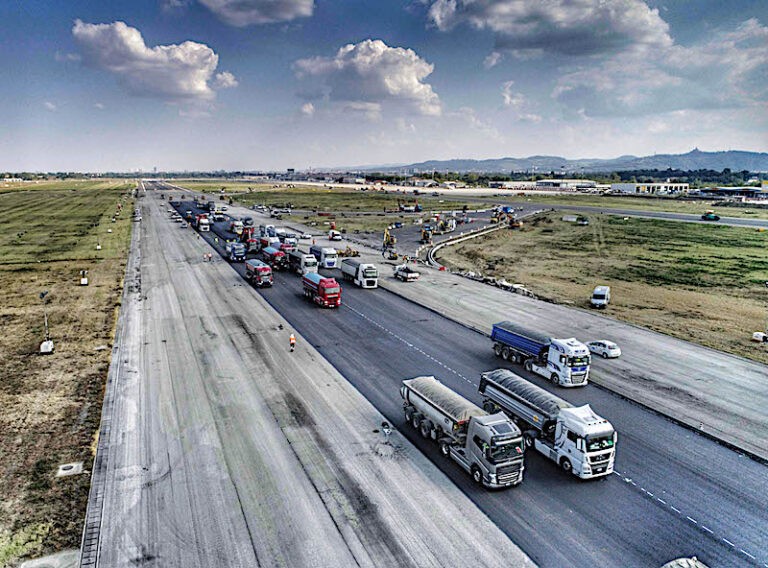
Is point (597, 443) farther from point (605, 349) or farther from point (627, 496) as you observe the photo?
point (605, 349)

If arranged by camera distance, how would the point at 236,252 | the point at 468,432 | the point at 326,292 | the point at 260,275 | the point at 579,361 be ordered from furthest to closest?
the point at 236,252 → the point at 260,275 → the point at 326,292 → the point at 579,361 → the point at 468,432

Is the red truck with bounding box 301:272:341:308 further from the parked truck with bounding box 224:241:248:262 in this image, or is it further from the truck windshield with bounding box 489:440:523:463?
the truck windshield with bounding box 489:440:523:463

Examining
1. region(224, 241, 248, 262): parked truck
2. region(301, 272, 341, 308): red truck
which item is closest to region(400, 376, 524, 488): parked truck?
region(301, 272, 341, 308): red truck

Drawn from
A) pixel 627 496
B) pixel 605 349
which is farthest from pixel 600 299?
pixel 627 496

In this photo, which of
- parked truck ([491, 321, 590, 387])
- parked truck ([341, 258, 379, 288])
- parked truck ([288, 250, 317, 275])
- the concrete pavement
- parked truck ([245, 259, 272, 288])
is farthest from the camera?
parked truck ([288, 250, 317, 275])

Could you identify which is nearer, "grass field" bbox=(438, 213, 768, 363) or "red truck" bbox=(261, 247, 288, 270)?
"grass field" bbox=(438, 213, 768, 363)

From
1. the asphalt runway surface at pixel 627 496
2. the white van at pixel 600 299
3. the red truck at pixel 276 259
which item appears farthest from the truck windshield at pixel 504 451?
the red truck at pixel 276 259

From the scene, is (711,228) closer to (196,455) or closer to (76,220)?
(196,455)
